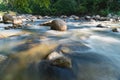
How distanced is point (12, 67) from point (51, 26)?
5803 mm

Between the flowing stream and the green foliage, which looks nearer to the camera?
the flowing stream

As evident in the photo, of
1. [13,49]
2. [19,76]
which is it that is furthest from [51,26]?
[19,76]

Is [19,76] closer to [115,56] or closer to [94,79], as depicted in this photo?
[94,79]

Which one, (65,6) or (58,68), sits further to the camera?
(65,6)

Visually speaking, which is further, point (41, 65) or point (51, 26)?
point (51, 26)

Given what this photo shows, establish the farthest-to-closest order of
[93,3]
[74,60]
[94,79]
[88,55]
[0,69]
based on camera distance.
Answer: [93,3] < [88,55] < [74,60] < [0,69] < [94,79]

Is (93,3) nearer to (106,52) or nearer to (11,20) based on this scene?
(11,20)

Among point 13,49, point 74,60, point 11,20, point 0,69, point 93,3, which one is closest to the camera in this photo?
point 0,69

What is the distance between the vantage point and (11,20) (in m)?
13.9

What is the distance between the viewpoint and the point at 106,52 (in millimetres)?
5734

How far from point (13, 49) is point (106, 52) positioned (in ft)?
7.42

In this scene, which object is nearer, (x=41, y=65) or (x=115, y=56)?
(x=41, y=65)

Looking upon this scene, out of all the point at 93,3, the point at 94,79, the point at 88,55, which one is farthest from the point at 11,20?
the point at 93,3

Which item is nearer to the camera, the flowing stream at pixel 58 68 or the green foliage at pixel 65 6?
the flowing stream at pixel 58 68
